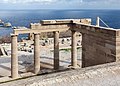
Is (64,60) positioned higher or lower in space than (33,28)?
lower

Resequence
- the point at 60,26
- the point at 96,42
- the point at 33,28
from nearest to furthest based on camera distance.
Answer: the point at 96,42 < the point at 33,28 < the point at 60,26

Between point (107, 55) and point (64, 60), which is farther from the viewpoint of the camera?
point (64, 60)

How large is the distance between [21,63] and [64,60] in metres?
5.80

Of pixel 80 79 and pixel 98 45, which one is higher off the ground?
pixel 80 79

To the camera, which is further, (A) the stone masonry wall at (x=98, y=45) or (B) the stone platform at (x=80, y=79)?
(A) the stone masonry wall at (x=98, y=45)

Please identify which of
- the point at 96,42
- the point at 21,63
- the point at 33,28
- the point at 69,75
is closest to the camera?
the point at 69,75

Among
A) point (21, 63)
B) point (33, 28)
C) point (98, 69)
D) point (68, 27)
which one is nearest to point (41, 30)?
point (33, 28)

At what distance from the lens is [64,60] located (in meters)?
31.5

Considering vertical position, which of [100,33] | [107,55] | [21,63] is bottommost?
[21,63]

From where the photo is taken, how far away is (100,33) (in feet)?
64.5

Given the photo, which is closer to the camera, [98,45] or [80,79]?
[80,79]

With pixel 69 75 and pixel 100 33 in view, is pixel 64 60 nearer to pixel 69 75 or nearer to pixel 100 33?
pixel 100 33

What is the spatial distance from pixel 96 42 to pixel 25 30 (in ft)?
21.6

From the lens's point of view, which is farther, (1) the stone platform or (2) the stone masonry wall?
(2) the stone masonry wall
